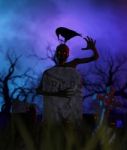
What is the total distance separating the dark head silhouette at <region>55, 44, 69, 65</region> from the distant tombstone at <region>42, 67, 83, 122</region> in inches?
3.6

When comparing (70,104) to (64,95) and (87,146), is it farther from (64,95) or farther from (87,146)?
(87,146)

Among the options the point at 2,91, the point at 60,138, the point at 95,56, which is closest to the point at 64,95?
the point at 95,56

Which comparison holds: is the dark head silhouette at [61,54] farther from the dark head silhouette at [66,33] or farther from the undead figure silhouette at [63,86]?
the dark head silhouette at [66,33]

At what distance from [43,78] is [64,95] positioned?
11.5 inches

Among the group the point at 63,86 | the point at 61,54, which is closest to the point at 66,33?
the point at 61,54

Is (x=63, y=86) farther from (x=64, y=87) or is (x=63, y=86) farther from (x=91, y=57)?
(x=91, y=57)

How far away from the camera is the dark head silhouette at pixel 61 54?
4488 millimetres

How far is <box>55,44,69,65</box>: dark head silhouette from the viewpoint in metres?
4.49

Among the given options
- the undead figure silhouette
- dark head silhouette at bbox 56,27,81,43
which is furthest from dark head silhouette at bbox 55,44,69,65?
dark head silhouette at bbox 56,27,81,43

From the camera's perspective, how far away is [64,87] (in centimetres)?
448

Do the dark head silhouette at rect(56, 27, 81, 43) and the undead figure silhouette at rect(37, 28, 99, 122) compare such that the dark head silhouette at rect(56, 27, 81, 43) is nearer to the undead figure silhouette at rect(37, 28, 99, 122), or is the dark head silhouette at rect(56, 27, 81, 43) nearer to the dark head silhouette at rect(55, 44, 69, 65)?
the undead figure silhouette at rect(37, 28, 99, 122)

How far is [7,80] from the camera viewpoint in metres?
51.6

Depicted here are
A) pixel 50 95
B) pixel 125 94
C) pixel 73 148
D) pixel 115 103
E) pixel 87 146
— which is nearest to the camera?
pixel 87 146

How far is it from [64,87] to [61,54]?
34 centimetres
